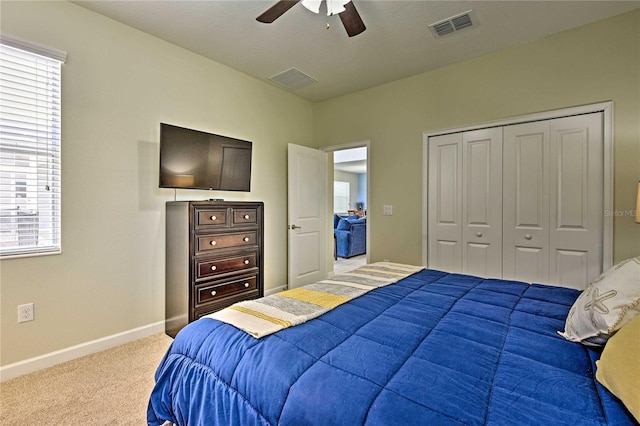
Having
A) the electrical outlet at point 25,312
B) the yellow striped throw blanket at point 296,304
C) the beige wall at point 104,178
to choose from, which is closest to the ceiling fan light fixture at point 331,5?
the beige wall at point 104,178

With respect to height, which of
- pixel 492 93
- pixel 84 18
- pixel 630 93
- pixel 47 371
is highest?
pixel 84 18

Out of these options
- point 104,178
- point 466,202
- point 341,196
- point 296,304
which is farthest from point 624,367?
point 341,196

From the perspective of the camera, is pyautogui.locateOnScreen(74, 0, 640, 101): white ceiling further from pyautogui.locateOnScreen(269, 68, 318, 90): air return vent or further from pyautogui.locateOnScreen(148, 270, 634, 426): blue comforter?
pyautogui.locateOnScreen(148, 270, 634, 426): blue comforter

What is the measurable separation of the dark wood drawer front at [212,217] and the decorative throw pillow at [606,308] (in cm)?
245

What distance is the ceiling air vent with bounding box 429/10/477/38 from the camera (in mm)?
2514

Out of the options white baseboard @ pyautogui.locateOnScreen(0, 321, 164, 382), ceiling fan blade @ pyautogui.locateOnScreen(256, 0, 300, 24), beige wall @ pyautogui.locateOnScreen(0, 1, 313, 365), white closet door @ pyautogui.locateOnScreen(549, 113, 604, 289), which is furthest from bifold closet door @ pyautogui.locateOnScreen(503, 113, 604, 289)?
white baseboard @ pyautogui.locateOnScreen(0, 321, 164, 382)

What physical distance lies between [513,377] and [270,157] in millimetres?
3491

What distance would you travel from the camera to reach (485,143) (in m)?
3.18

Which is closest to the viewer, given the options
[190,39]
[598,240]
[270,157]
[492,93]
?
[598,240]

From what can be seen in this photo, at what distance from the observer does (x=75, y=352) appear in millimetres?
2342

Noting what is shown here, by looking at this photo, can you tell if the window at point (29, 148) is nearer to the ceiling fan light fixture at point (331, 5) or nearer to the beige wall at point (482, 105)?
the ceiling fan light fixture at point (331, 5)

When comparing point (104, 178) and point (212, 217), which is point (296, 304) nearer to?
point (212, 217)

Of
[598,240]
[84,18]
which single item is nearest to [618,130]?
[598,240]

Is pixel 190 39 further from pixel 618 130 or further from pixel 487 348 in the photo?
pixel 618 130
